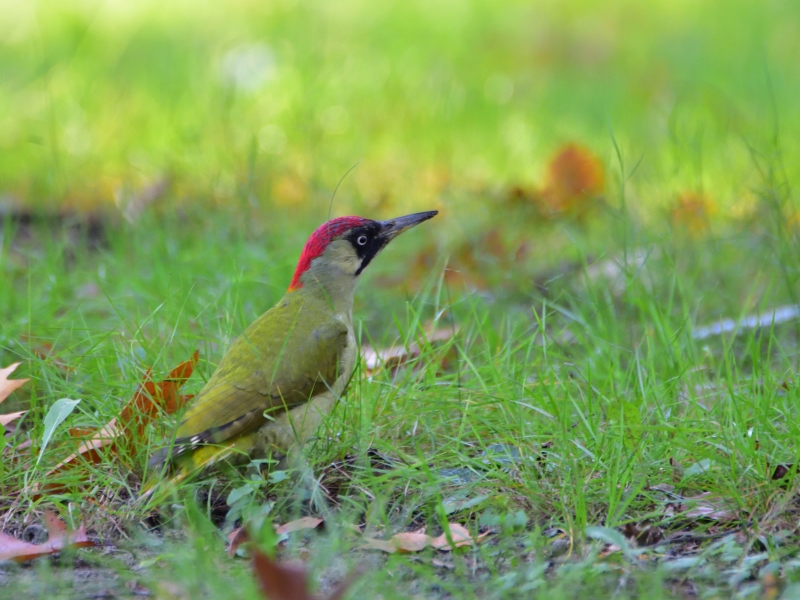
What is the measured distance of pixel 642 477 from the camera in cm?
269

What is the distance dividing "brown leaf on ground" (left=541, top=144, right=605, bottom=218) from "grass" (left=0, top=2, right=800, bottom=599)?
13 centimetres

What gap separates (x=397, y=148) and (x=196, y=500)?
12.2 ft

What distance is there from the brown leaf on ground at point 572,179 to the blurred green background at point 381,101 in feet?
0.50

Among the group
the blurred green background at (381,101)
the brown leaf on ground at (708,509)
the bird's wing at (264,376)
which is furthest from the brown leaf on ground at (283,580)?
the blurred green background at (381,101)

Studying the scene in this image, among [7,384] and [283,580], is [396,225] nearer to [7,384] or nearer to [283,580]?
[7,384]

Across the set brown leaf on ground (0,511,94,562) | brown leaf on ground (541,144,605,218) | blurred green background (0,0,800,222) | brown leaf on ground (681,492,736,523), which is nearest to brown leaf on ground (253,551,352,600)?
brown leaf on ground (0,511,94,562)

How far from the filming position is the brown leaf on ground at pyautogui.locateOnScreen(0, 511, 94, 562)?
8.38 ft

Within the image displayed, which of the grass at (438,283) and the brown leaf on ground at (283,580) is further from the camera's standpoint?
the grass at (438,283)

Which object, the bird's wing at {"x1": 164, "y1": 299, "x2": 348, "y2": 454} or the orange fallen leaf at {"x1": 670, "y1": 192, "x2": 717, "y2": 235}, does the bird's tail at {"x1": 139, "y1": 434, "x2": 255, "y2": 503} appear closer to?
the bird's wing at {"x1": 164, "y1": 299, "x2": 348, "y2": 454}

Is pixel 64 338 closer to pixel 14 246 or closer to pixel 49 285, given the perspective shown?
pixel 49 285

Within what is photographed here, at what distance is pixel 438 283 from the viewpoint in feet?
14.4

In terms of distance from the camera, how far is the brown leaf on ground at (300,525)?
105 inches

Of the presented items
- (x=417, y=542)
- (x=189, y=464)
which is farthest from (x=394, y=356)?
(x=417, y=542)

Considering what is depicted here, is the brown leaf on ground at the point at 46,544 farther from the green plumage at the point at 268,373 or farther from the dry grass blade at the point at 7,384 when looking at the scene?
the dry grass blade at the point at 7,384
